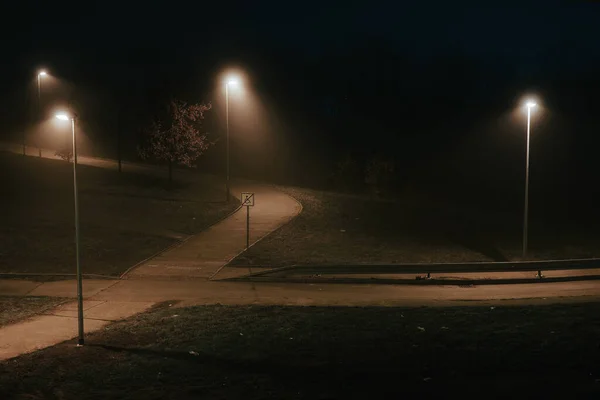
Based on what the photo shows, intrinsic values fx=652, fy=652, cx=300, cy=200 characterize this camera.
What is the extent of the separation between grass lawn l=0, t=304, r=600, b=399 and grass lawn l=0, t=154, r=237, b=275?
906 centimetres

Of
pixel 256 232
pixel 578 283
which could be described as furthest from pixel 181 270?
pixel 578 283

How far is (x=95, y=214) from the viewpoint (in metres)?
29.2

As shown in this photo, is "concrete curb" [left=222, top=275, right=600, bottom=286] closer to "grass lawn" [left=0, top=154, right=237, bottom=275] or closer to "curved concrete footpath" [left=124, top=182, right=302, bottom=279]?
"curved concrete footpath" [left=124, top=182, right=302, bottom=279]

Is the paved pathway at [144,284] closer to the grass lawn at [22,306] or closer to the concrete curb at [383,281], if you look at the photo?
the grass lawn at [22,306]

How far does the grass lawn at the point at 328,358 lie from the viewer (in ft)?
30.2

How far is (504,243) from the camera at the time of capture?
26.6 m

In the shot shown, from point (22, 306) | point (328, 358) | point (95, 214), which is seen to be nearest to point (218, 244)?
point (95, 214)

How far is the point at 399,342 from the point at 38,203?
80.0 feet

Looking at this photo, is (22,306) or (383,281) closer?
(22,306)

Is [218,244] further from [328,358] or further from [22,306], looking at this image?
[328,358]

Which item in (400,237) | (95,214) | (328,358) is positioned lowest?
(328,358)

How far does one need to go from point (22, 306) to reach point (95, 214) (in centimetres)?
1327

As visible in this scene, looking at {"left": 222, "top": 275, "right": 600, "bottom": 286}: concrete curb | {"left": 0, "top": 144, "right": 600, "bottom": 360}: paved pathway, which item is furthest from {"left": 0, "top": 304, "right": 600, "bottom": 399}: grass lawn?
{"left": 222, "top": 275, "right": 600, "bottom": 286}: concrete curb

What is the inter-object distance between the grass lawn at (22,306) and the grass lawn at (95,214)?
378 cm
